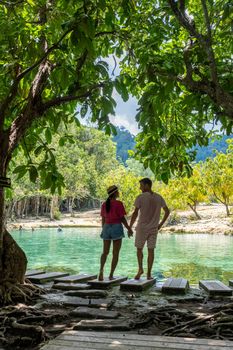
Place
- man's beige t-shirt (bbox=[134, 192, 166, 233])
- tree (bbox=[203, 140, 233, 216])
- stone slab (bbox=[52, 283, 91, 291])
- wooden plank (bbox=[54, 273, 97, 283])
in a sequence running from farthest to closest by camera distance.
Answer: tree (bbox=[203, 140, 233, 216]), man's beige t-shirt (bbox=[134, 192, 166, 233]), wooden plank (bbox=[54, 273, 97, 283]), stone slab (bbox=[52, 283, 91, 291])

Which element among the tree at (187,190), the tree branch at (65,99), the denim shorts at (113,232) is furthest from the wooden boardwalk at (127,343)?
the tree at (187,190)

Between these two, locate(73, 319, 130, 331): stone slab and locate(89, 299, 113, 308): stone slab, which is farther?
locate(89, 299, 113, 308): stone slab

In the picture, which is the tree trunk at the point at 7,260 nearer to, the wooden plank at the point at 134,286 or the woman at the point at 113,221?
the wooden plank at the point at 134,286

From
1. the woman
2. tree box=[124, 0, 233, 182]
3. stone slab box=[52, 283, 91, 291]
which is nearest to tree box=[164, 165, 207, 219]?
the woman

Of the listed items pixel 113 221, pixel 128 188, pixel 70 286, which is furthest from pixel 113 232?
pixel 128 188

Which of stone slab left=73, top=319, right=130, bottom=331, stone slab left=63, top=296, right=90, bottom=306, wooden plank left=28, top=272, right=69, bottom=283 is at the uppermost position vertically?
stone slab left=73, top=319, right=130, bottom=331

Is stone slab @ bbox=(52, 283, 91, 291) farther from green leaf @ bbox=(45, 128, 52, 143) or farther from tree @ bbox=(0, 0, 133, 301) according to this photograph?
green leaf @ bbox=(45, 128, 52, 143)

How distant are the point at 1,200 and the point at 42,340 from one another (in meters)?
2.40

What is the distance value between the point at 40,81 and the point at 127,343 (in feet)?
13.5

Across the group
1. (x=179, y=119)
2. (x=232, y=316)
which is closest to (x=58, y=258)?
(x=179, y=119)

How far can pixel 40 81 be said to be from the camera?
627 centimetres

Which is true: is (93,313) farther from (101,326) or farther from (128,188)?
(128,188)

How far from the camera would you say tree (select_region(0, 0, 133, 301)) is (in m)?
5.02

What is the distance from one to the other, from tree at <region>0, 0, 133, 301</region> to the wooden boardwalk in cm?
243
